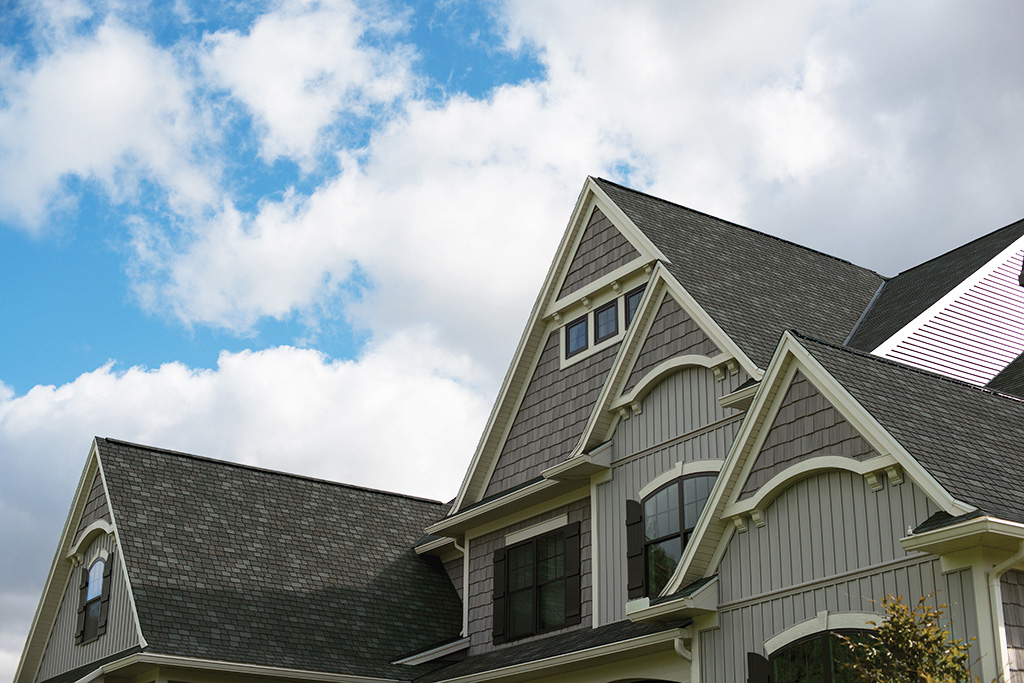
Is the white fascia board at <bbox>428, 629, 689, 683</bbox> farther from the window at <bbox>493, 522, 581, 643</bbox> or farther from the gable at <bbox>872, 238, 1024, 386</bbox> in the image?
the gable at <bbox>872, 238, 1024, 386</bbox>

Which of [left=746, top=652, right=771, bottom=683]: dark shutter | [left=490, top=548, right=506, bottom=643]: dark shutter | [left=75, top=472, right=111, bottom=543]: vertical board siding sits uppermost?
[left=75, top=472, right=111, bottom=543]: vertical board siding

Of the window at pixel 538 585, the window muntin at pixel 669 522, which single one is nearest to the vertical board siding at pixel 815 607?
the window muntin at pixel 669 522

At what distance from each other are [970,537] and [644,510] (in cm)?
708

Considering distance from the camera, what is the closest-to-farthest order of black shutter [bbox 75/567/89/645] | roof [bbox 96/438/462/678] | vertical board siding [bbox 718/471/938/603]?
vertical board siding [bbox 718/471/938/603], roof [bbox 96/438/462/678], black shutter [bbox 75/567/89/645]

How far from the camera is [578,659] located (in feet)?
53.8

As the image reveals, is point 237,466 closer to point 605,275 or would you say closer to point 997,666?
point 605,275

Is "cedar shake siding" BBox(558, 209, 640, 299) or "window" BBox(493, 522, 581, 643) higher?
→ "cedar shake siding" BBox(558, 209, 640, 299)

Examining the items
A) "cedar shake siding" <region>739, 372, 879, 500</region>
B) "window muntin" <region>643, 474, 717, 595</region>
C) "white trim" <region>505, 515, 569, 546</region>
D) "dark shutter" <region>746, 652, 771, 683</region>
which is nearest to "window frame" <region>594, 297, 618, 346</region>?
"white trim" <region>505, 515, 569, 546</region>

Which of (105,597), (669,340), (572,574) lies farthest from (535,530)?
(105,597)

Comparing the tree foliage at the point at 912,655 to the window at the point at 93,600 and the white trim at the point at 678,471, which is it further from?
the window at the point at 93,600

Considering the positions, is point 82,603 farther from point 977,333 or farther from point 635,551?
point 977,333

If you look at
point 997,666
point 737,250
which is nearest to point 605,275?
point 737,250

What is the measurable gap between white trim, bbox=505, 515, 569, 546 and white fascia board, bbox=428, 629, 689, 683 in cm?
267

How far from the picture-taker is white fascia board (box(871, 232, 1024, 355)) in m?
18.7
